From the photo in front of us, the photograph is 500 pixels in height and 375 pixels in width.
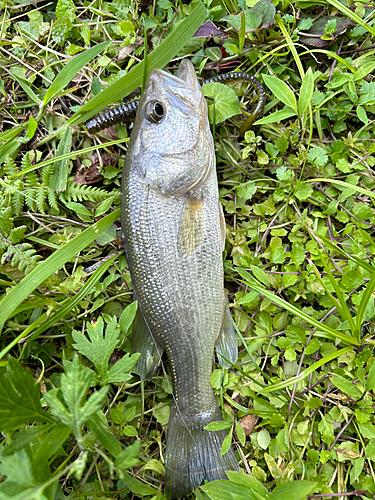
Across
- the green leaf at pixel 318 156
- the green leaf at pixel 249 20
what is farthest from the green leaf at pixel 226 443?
the green leaf at pixel 249 20

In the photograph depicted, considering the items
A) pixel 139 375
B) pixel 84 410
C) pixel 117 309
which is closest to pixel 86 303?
pixel 117 309

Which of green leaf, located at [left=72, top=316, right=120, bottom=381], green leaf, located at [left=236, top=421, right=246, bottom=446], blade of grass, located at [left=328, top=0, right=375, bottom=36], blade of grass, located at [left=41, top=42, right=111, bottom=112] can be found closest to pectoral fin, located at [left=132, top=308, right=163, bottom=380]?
green leaf, located at [left=72, top=316, right=120, bottom=381]

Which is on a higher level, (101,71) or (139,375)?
(101,71)

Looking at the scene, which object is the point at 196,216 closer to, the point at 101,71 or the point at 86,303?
the point at 86,303

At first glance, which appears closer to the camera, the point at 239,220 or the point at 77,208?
the point at 77,208

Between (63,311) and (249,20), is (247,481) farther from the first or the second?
(249,20)

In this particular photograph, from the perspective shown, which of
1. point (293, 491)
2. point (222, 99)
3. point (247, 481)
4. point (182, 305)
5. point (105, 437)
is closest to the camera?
point (105, 437)

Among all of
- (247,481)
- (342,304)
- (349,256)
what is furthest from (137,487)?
(349,256)
